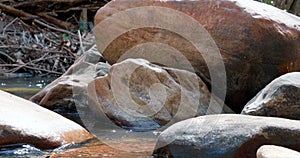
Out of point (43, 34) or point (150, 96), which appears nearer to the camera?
point (150, 96)

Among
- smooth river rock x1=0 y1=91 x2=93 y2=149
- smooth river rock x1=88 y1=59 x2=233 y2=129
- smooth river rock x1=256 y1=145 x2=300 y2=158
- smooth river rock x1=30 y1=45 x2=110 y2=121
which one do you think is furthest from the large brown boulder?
smooth river rock x1=256 y1=145 x2=300 y2=158

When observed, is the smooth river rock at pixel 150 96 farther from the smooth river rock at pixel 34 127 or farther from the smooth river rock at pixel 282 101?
the smooth river rock at pixel 282 101

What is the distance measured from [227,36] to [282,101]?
1.10 m

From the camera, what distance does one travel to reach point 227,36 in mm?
4031

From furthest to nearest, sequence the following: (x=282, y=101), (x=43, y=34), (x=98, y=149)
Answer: (x=43, y=34) < (x=98, y=149) < (x=282, y=101)

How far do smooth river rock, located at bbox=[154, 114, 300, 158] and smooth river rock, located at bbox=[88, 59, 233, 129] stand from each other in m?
0.92

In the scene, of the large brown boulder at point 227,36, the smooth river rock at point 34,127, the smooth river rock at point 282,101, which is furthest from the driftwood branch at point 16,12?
the smooth river rock at point 282,101

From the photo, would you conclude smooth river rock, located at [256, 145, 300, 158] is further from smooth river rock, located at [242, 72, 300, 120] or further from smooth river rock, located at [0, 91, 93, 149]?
smooth river rock, located at [0, 91, 93, 149]

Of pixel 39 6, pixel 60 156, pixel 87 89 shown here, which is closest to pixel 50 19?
pixel 39 6

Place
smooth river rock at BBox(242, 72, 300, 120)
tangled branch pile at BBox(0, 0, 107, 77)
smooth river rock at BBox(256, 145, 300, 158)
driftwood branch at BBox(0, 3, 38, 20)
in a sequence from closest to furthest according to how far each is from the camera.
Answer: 1. smooth river rock at BBox(256, 145, 300, 158)
2. smooth river rock at BBox(242, 72, 300, 120)
3. tangled branch pile at BBox(0, 0, 107, 77)
4. driftwood branch at BBox(0, 3, 38, 20)

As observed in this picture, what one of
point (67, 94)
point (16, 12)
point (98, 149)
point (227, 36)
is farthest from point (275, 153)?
point (16, 12)

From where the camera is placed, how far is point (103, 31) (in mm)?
4762

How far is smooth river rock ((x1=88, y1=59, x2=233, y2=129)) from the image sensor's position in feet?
12.6

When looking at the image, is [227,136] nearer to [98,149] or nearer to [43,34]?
[98,149]
